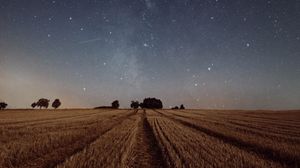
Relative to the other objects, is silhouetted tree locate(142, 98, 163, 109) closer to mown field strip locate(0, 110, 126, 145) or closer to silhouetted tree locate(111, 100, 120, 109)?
silhouetted tree locate(111, 100, 120, 109)

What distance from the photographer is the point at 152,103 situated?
15138 cm

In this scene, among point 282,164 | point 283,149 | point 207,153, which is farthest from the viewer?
point 283,149

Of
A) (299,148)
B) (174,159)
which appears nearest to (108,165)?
(174,159)

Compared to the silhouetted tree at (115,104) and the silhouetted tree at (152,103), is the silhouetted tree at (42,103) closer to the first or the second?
the silhouetted tree at (115,104)

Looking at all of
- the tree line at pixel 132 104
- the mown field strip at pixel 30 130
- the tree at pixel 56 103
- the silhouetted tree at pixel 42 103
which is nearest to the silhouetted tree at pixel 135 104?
the tree line at pixel 132 104

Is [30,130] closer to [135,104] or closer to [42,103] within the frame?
[42,103]

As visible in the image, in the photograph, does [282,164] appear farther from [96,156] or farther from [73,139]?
[73,139]

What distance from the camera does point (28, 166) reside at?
26.3ft

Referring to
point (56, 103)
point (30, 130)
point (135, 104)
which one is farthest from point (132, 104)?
point (30, 130)

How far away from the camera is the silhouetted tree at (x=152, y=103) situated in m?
150

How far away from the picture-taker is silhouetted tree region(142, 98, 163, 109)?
150000mm

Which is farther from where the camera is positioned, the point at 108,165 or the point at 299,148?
the point at 299,148

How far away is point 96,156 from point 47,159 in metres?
1.64

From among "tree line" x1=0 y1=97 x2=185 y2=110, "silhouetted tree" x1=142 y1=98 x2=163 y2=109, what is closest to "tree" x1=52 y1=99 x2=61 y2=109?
"tree line" x1=0 y1=97 x2=185 y2=110
